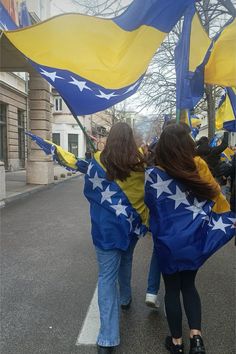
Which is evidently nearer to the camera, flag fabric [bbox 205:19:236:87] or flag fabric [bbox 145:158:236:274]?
flag fabric [bbox 145:158:236:274]

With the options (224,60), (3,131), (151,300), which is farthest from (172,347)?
(3,131)

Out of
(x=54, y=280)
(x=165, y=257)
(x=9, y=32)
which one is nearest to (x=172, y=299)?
(x=165, y=257)

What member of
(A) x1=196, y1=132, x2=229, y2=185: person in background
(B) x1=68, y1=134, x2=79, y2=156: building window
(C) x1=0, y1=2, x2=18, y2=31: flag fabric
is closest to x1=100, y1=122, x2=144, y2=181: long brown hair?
(C) x1=0, y1=2, x2=18, y2=31: flag fabric

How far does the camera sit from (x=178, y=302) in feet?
9.29

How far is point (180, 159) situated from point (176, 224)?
1.49 ft

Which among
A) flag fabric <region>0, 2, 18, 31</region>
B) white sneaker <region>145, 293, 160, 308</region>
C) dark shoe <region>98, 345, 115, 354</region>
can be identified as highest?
flag fabric <region>0, 2, 18, 31</region>

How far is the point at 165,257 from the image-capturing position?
2701 millimetres

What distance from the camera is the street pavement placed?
10.2 ft

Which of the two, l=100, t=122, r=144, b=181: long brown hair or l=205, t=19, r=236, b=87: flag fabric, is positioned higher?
l=205, t=19, r=236, b=87: flag fabric

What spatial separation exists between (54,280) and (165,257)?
2239mm

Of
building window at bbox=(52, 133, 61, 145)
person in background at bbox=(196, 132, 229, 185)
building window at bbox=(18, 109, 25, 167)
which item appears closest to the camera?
person in background at bbox=(196, 132, 229, 185)

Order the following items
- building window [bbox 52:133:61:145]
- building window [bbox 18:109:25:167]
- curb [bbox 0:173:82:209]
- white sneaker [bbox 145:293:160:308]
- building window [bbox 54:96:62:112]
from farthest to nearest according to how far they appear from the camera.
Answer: building window [bbox 52:133:61:145] → building window [bbox 54:96:62:112] → building window [bbox 18:109:25:167] → curb [bbox 0:173:82:209] → white sneaker [bbox 145:293:160:308]

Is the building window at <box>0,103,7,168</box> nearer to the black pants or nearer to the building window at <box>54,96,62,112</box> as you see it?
the black pants

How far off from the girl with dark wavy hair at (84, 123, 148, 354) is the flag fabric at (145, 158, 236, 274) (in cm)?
20
